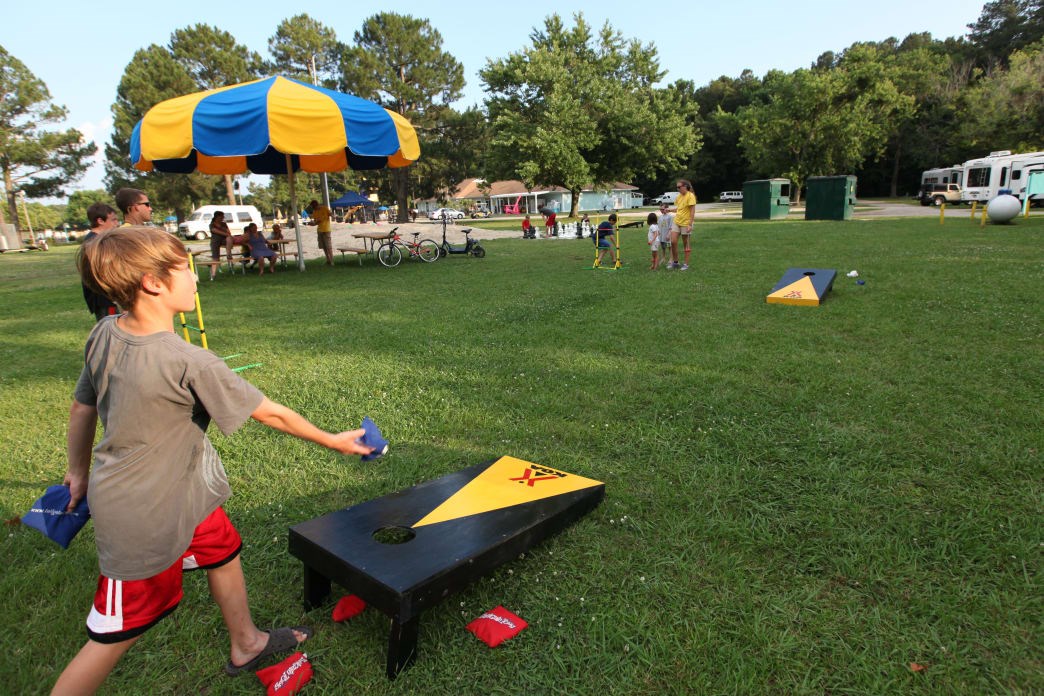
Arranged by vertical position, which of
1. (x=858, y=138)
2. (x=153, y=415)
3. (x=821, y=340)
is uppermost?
(x=858, y=138)

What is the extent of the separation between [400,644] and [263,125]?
10954 mm

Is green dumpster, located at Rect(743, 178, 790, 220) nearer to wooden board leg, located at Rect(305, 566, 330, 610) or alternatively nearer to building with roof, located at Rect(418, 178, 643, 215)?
wooden board leg, located at Rect(305, 566, 330, 610)

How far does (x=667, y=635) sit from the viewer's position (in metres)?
2.28

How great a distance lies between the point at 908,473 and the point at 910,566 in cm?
95

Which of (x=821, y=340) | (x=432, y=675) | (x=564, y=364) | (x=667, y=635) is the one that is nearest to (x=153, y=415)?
(x=432, y=675)

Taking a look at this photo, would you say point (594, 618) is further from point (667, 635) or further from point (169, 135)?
point (169, 135)

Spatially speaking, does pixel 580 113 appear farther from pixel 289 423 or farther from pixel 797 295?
pixel 289 423

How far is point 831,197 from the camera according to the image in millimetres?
26953

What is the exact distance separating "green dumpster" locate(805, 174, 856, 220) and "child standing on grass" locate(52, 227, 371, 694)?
98.4ft

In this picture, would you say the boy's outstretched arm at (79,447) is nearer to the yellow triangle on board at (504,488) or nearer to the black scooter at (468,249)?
the yellow triangle on board at (504,488)

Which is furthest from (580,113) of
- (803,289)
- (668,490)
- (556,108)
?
(668,490)

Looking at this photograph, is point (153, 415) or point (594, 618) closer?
point (153, 415)

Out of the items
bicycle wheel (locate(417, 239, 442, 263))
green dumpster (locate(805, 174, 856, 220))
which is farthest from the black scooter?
green dumpster (locate(805, 174, 856, 220))

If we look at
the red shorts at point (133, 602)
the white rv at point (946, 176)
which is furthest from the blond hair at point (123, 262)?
the white rv at point (946, 176)
